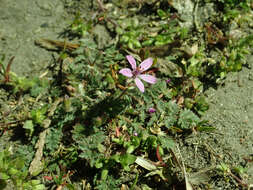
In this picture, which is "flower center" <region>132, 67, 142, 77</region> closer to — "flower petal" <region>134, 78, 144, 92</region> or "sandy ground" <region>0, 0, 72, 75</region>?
"flower petal" <region>134, 78, 144, 92</region>

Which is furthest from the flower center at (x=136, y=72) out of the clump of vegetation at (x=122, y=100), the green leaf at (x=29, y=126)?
the green leaf at (x=29, y=126)

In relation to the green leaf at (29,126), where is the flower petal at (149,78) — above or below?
above

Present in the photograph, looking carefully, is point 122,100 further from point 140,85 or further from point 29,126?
point 29,126

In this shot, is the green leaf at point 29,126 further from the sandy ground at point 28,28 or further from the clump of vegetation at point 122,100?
the sandy ground at point 28,28

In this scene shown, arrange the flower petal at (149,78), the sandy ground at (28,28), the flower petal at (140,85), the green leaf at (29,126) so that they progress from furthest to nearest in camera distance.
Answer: the sandy ground at (28,28) → the green leaf at (29,126) → the flower petal at (149,78) → the flower petal at (140,85)

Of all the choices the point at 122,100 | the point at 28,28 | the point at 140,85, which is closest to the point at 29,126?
the point at 122,100

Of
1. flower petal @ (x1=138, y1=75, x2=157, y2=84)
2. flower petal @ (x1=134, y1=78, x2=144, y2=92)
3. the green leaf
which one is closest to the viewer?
flower petal @ (x1=134, y1=78, x2=144, y2=92)

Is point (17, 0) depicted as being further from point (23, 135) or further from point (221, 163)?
point (221, 163)

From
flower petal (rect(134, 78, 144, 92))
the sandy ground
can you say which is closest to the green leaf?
the sandy ground
